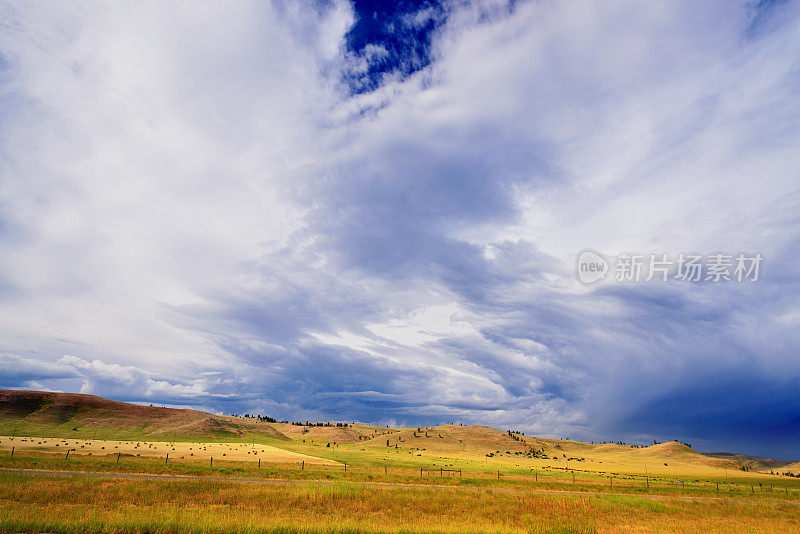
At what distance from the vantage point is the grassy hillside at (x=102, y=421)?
13062 cm

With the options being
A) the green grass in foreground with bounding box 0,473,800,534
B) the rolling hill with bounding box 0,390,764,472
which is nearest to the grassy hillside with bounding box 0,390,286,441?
the rolling hill with bounding box 0,390,764,472

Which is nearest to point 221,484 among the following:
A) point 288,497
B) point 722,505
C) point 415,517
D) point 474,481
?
point 288,497

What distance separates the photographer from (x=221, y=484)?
126 ft

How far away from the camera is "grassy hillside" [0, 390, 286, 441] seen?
131 metres

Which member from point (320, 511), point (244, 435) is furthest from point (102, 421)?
point (320, 511)

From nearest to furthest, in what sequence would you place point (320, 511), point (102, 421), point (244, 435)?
point (320, 511), point (102, 421), point (244, 435)

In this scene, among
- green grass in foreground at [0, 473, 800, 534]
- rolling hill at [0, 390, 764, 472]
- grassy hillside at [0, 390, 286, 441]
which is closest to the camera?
green grass in foreground at [0, 473, 800, 534]

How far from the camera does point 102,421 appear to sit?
144 meters

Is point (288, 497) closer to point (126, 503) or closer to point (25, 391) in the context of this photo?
point (126, 503)

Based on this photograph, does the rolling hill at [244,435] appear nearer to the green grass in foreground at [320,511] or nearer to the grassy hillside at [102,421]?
the grassy hillside at [102,421]

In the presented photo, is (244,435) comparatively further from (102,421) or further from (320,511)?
(320,511)

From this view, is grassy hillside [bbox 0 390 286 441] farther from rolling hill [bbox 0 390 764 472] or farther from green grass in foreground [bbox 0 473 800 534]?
green grass in foreground [bbox 0 473 800 534]

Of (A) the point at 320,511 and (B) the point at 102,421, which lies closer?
(A) the point at 320,511

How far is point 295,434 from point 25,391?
3867 inches
